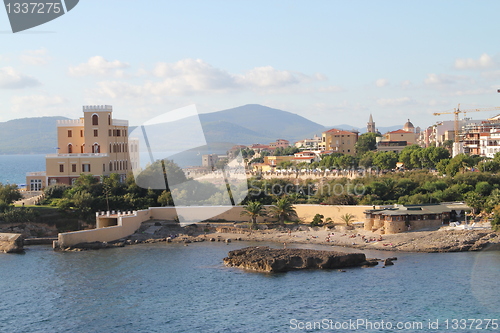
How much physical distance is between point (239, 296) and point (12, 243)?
1658cm

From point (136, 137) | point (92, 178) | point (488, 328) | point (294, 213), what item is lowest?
point (488, 328)

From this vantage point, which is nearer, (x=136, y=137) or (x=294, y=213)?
(x=294, y=213)

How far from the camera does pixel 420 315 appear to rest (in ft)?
76.0

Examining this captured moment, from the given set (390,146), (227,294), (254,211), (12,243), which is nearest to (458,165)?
(254,211)

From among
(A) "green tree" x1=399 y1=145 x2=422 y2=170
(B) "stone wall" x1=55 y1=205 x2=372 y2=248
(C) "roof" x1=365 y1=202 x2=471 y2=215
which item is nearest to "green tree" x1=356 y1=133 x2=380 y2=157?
(A) "green tree" x1=399 y1=145 x2=422 y2=170

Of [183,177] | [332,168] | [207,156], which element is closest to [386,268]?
[183,177]

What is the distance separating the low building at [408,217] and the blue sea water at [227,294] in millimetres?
3651

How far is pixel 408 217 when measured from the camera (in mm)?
37000

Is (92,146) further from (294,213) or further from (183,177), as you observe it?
(294,213)

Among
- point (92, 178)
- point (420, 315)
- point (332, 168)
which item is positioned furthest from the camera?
point (332, 168)

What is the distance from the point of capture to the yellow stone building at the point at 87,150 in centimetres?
4856

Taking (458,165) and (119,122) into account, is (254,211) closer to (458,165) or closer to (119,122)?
(119,122)

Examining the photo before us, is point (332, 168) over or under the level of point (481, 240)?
over

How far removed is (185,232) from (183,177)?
7942 mm
